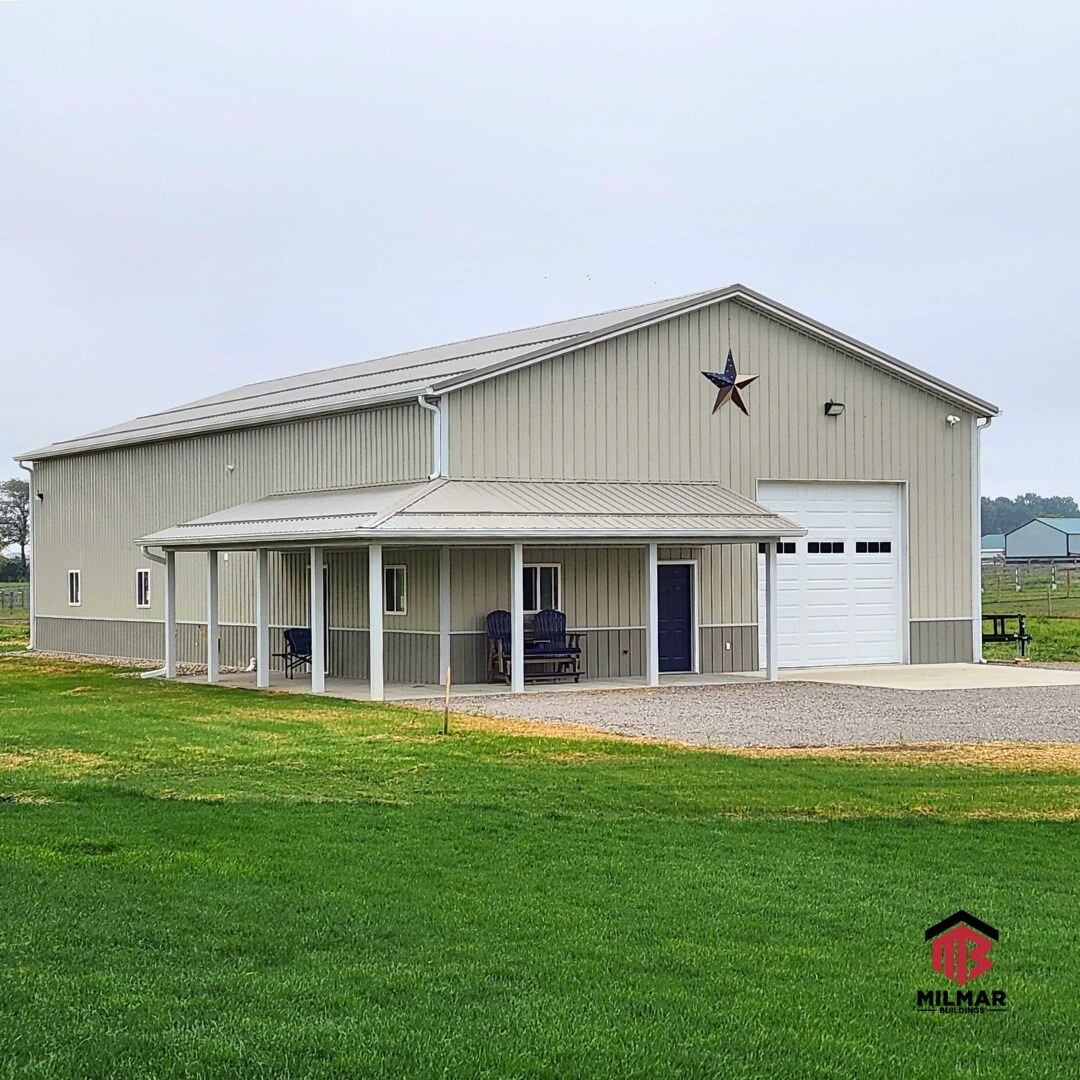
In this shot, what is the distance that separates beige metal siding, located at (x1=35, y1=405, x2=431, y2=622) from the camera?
26828 mm

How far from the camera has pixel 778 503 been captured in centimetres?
2883

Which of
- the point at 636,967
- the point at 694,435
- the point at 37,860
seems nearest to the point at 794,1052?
the point at 636,967

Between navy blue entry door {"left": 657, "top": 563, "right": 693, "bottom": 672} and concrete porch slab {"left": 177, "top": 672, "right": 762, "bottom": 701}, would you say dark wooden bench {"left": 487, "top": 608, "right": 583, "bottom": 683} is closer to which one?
concrete porch slab {"left": 177, "top": 672, "right": 762, "bottom": 701}

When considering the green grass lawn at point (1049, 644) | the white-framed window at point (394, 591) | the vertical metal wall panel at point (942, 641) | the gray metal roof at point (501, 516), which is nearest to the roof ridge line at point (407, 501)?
the gray metal roof at point (501, 516)

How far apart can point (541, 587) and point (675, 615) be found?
2828mm

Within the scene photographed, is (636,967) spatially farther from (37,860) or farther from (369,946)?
(37,860)

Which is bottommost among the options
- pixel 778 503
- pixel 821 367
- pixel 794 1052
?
pixel 794 1052

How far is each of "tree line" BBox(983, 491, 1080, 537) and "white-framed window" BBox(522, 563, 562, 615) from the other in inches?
5162

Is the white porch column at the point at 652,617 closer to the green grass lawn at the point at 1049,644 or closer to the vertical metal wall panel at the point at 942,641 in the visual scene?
the vertical metal wall panel at the point at 942,641

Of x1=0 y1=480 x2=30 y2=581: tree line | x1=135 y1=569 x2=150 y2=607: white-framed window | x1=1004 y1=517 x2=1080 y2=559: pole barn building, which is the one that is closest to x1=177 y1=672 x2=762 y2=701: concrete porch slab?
x1=135 y1=569 x2=150 y2=607: white-framed window

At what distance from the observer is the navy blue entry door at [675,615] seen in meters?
27.4

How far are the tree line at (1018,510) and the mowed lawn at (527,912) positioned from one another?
143204 mm

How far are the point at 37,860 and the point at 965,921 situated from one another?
5432 mm

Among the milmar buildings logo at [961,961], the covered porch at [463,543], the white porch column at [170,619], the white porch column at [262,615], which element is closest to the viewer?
the milmar buildings logo at [961,961]
